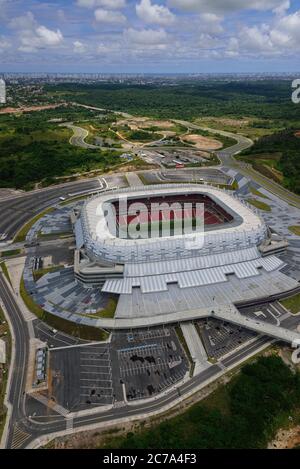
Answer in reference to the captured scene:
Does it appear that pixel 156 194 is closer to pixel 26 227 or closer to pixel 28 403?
pixel 26 227

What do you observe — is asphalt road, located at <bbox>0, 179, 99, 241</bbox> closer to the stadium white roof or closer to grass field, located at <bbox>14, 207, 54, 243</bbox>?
grass field, located at <bbox>14, 207, 54, 243</bbox>

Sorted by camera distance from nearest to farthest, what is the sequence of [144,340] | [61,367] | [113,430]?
1. [113,430]
2. [61,367]
3. [144,340]

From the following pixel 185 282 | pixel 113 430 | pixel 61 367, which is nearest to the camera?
pixel 113 430

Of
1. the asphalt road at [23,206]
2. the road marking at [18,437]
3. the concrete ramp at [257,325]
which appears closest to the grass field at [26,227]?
the asphalt road at [23,206]

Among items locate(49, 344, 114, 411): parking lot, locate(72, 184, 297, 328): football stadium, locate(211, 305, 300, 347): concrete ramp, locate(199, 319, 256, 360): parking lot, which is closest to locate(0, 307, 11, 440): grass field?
locate(49, 344, 114, 411): parking lot

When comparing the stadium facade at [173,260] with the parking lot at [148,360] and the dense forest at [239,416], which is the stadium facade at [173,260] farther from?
the dense forest at [239,416]

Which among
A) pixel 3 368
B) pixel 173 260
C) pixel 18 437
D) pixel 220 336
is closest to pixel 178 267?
pixel 173 260

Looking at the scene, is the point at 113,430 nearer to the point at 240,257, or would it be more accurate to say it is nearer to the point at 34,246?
the point at 240,257
